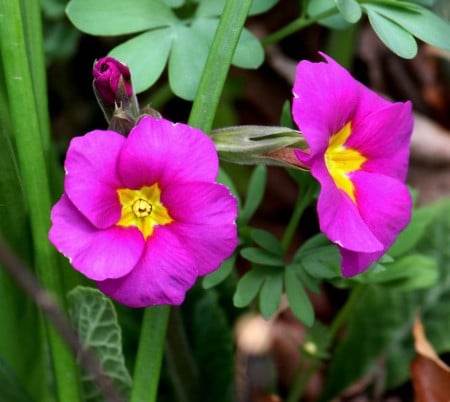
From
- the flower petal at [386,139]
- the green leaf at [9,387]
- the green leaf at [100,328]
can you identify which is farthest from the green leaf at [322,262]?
the green leaf at [9,387]

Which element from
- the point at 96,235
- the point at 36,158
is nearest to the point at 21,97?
the point at 36,158

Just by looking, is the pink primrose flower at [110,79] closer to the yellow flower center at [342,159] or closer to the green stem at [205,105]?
the green stem at [205,105]

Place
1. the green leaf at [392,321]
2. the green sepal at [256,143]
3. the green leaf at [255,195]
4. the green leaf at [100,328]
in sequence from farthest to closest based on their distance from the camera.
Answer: the green leaf at [392,321]
the green leaf at [255,195]
the green leaf at [100,328]
the green sepal at [256,143]

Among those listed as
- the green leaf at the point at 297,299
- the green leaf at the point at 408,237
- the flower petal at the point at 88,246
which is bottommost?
the green leaf at the point at 408,237

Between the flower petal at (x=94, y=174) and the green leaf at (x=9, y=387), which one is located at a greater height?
the flower petal at (x=94, y=174)

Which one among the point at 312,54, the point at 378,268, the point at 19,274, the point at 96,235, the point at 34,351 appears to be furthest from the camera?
the point at 312,54

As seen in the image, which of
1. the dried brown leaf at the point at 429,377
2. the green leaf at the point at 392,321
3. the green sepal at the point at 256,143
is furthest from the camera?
the green leaf at the point at 392,321

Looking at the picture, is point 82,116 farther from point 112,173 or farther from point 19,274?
point 19,274
